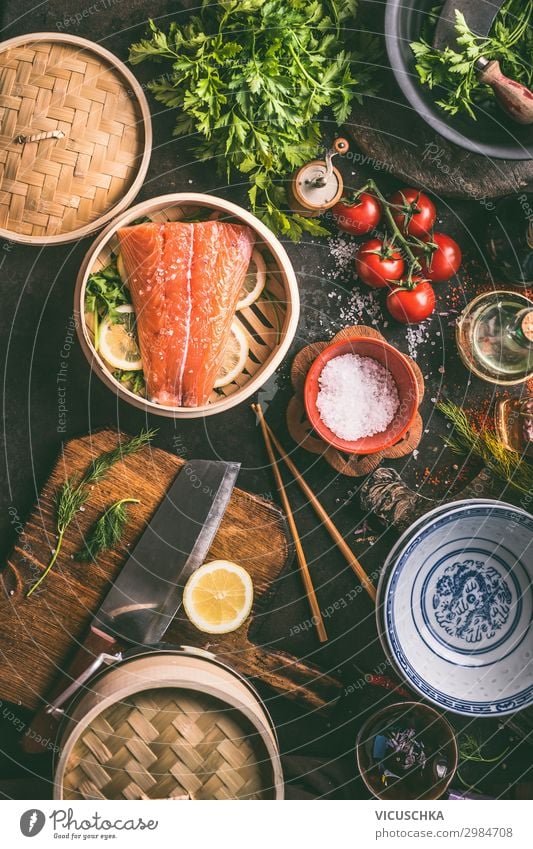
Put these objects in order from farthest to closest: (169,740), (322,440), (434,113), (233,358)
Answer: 1. (322,440)
2. (233,358)
3. (434,113)
4. (169,740)

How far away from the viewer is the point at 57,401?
230 cm

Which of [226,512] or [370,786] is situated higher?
[226,512]

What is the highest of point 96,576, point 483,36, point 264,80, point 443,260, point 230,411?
point 483,36

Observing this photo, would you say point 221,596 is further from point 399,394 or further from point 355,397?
point 399,394

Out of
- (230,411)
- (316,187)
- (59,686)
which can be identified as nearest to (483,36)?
(316,187)

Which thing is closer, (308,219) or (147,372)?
(147,372)

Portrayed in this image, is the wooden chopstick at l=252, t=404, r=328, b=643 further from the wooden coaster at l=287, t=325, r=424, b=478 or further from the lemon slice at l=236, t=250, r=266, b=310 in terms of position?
the lemon slice at l=236, t=250, r=266, b=310

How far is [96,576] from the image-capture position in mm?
2217

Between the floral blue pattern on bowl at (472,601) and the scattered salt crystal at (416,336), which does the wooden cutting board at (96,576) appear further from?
the scattered salt crystal at (416,336)

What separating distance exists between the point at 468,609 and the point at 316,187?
1471 mm

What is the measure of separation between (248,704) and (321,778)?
1.51 ft

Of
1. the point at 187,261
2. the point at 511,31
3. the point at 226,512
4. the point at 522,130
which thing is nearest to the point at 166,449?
the point at 226,512
